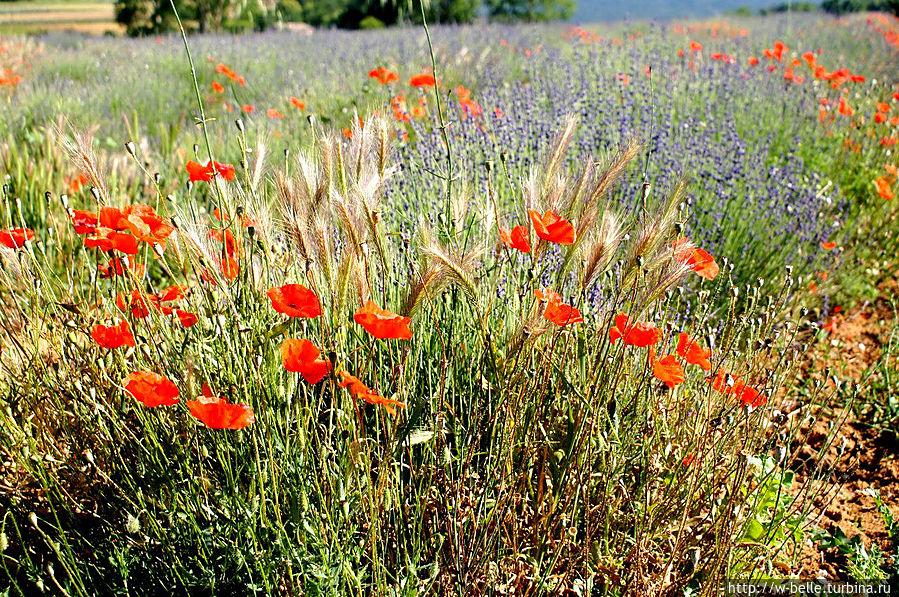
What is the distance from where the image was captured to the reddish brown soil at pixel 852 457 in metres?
2.08

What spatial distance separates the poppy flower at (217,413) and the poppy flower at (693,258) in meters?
0.97

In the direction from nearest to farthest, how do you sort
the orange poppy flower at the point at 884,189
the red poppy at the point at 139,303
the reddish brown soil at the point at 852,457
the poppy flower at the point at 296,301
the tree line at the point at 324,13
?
the poppy flower at the point at 296,301, the red poppy at the point at 139,303, the reddish brown soil at the point at 852,457, the orange poppy flower at the point at 884,189, the tree line at the point at 324,13

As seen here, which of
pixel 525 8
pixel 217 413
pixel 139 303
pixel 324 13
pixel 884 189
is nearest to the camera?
pixel 217 413

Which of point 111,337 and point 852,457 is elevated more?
point 111,337

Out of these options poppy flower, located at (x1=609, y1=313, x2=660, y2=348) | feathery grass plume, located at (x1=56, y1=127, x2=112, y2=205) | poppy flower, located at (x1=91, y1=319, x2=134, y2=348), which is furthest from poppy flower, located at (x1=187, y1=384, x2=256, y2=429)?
poppy flower, located at (x1=609, y1=313, x2=660, y2=348)

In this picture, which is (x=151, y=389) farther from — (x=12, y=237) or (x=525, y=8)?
(x=525, y=8)

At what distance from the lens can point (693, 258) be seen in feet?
5.41

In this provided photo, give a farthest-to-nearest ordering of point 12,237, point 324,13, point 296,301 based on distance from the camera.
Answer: point 324,13, point 12,237, point 296,301

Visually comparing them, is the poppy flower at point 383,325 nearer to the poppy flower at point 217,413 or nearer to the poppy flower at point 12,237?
the poppy flower at point 217,413

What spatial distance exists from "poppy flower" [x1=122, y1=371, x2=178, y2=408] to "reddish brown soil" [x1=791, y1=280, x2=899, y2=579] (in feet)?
4.76

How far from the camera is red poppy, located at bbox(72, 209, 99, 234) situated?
5.18 ft

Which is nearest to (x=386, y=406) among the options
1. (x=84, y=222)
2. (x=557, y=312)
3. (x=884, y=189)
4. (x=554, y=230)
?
(x=557, y=312)

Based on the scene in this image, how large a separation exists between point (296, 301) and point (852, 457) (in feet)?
6.18

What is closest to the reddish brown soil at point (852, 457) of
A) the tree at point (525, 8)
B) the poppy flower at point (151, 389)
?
the poppy flower at point (151, 389)
